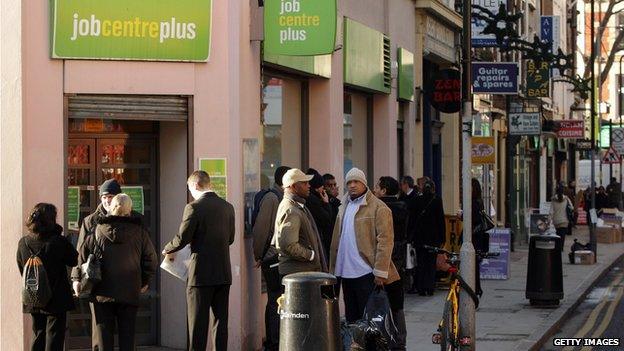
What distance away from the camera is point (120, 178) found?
13.9 meters

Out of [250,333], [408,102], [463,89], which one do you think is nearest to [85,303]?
[250,333]

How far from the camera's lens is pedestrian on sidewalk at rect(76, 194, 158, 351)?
1093 centimetres

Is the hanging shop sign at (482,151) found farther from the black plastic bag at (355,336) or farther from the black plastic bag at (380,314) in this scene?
the black plastic bag at (355,336)

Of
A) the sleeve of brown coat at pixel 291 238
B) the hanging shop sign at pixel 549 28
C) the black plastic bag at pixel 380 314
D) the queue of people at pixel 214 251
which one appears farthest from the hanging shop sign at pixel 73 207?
the hanging shop sign at pixel 549 28

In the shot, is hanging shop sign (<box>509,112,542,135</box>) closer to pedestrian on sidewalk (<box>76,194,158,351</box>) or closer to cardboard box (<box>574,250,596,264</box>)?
cardboard box (<box>574,250,596,264</box>)

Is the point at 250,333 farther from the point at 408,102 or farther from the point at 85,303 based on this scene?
the point at 408,102

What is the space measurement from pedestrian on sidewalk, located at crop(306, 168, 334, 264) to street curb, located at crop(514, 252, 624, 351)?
2.40m

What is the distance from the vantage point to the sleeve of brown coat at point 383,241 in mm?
11953

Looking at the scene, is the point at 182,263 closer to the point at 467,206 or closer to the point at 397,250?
the point at 397,250

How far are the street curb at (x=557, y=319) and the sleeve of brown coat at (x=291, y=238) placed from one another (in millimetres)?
3211

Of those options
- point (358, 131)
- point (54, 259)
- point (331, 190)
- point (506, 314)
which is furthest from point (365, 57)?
point (54, 259)

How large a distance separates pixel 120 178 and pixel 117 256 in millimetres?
2979

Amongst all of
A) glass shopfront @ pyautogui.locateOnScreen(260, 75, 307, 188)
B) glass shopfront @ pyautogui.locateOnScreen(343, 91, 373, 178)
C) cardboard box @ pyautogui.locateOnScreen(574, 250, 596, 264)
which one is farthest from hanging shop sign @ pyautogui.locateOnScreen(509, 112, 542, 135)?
glass shopfront @ pyautogui.locateOnScreen(260, 75, 307, 188)

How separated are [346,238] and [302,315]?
9.18 feet
